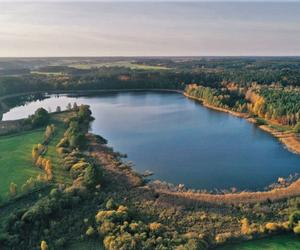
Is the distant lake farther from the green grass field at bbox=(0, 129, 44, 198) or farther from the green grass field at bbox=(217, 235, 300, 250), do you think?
the green grass field at bbox=(0, 129, 44, 198)

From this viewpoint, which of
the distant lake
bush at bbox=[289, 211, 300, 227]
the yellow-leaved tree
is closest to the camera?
the yellow-leaved tree

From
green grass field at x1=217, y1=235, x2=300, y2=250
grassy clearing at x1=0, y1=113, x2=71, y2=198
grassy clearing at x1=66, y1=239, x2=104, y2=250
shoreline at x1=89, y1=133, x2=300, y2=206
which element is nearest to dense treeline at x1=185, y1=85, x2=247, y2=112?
grassy clearing at x1=0, y1=113, x2=71, y2=198

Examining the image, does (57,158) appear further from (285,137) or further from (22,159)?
(285,137)

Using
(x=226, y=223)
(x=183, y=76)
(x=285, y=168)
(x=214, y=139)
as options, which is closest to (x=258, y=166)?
(x=285, y=168)

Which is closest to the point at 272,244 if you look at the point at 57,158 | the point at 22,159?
the point at 57,158

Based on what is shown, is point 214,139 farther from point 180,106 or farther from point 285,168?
point 180,106

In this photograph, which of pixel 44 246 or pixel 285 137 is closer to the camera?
pixel 44 246
